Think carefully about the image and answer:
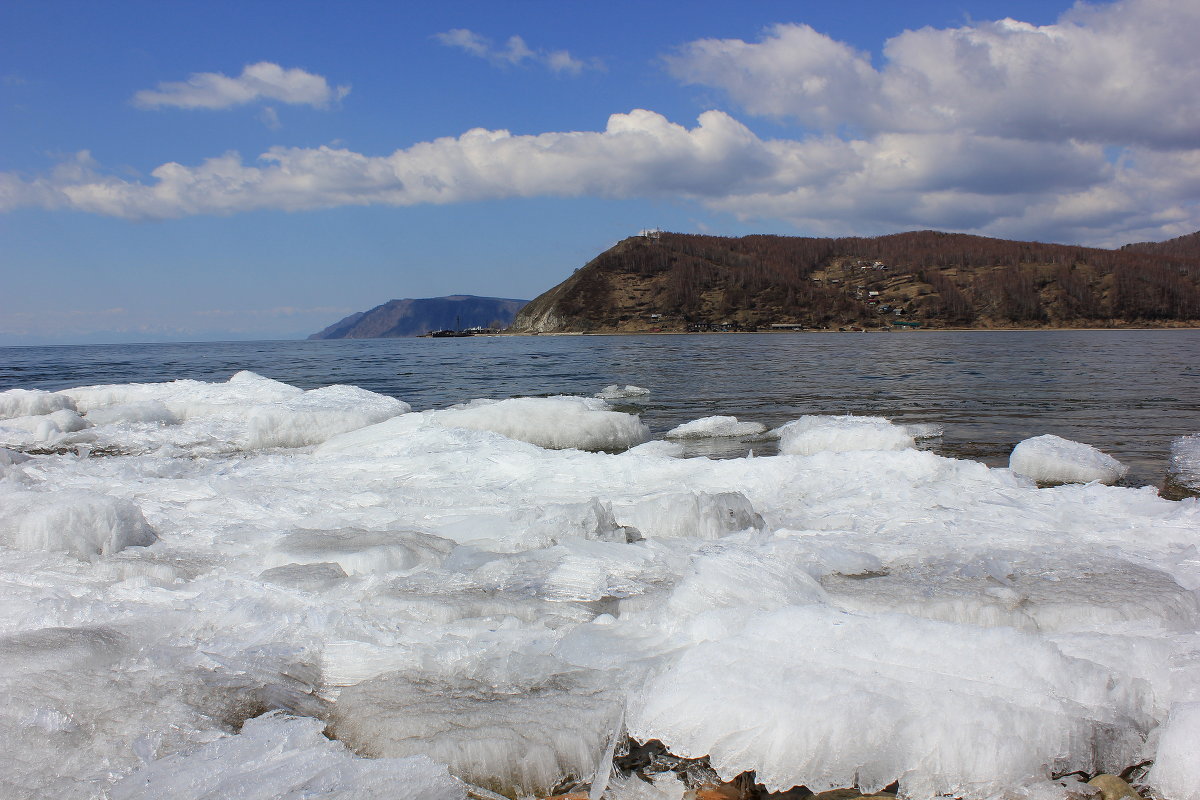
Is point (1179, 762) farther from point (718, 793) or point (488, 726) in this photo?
point (488, 726)

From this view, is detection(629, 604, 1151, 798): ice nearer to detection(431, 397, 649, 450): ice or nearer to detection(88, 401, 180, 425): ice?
detection(431, 397, 649, 450): ice

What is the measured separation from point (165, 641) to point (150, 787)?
1.15 m

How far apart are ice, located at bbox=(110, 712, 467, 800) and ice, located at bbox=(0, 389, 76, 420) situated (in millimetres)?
13584

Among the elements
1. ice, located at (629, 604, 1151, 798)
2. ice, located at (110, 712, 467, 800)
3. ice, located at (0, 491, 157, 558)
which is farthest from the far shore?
ice, located at (110, 712, 467, 800)

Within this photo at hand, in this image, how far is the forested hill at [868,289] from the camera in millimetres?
128375

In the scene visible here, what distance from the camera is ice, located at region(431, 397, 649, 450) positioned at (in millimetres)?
10031

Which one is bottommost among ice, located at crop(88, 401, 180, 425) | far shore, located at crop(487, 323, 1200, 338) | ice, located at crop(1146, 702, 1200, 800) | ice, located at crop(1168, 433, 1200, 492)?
ice, located at crop(1168, 433, 1200, 492)

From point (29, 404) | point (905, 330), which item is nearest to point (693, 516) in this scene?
point (29, 404)

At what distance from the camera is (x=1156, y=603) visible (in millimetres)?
3303

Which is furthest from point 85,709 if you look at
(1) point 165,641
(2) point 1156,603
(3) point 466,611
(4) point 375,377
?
(4) point 375,377

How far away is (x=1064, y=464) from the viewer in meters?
6.91

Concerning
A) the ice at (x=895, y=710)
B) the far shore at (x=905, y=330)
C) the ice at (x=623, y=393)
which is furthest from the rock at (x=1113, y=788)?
the far shore at (x=905, y=330)

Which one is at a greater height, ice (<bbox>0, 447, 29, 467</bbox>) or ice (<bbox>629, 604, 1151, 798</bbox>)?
ice (<bbox>0, 447, 29, 467</bbox>)

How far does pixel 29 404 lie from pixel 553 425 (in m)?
10.3
